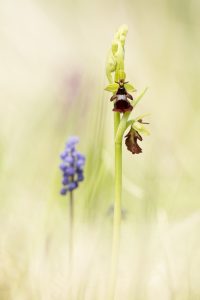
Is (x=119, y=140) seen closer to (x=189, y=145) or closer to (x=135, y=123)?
(x=135, y=123)

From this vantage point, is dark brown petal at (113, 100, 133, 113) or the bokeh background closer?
dark brown petal at (113, 100, 133, 113)

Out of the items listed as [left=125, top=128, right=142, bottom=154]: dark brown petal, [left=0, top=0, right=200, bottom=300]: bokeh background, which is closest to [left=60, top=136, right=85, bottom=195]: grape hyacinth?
[left=0, top=0, right=200, bottom=300]: bokeh background

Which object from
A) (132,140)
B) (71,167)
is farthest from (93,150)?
(132,140)

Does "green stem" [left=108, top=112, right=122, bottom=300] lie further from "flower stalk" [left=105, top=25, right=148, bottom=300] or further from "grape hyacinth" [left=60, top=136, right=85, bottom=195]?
"grape hyacinth" [left=60, top=136, right=85, bottom=195]

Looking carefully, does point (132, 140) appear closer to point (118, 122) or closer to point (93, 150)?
point (118, 122)

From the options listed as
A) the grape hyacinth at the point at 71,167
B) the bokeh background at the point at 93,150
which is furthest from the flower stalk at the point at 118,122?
the grape hyacinth at the point at 71,167
